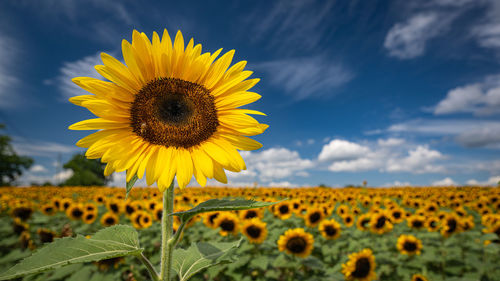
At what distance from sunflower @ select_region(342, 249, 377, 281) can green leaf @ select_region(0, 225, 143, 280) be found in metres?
4.58

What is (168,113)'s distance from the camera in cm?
180

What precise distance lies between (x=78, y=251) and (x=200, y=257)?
753mm

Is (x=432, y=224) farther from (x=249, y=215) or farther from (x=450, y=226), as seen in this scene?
(x=249, y=215)

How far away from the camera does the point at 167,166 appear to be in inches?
63.9

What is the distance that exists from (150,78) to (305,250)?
476 centimetres

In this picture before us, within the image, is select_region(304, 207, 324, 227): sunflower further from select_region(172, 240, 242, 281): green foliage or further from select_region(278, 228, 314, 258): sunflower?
select_region(172, 240, 242, 281): green foliage

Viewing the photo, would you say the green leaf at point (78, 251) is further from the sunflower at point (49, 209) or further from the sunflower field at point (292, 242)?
the sunflower at point (49, 209)

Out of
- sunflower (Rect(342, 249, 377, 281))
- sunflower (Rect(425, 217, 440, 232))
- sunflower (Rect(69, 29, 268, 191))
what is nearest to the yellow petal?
sunflower (Rect(69, 29, 268, 191))

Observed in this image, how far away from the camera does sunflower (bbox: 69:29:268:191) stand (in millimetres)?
1619

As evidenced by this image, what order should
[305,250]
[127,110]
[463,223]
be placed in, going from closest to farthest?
1. [127,110]
2. [305,250]
3. [463,223]

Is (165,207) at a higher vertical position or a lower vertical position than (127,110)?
lower

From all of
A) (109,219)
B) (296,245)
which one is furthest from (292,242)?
(109,219)

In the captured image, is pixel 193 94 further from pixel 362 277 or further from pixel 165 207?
pixel 362 277

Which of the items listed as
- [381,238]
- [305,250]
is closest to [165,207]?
[305,250]
